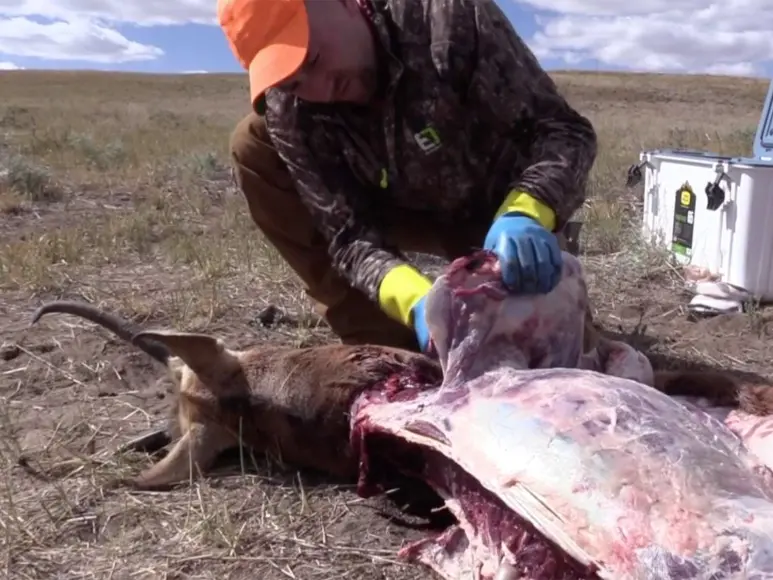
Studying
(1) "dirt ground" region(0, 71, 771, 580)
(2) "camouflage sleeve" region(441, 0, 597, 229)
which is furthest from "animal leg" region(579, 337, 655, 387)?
(1) "dirt ground" region(0, 71, 771, 580)

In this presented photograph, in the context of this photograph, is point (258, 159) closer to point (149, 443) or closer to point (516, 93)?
point (516, 93)

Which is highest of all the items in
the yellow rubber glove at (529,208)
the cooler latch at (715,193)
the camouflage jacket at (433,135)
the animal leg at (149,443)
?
the camouflage jacket at (433,135)

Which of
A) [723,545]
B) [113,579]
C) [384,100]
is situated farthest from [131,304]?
[723,545]

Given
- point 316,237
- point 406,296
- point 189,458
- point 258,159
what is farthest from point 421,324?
point 258,159

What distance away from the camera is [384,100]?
11.1 ft

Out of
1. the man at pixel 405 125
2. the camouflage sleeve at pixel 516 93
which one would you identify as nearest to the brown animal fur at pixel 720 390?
the man at pixel 405 125

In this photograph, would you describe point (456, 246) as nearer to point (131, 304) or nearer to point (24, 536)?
point (131, 304)

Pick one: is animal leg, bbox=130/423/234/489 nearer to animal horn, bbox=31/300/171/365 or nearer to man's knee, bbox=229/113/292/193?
animal horn, bbox=31/300/171/365

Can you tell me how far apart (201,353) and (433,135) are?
1.15 m

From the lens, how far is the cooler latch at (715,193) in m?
4.64

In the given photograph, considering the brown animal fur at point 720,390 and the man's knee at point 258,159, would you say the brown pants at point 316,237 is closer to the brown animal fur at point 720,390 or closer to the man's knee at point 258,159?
the man's knee at point 258,159

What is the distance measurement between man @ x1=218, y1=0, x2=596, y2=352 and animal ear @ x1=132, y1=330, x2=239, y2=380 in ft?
1.74

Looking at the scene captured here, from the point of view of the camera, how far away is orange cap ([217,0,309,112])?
2.92m

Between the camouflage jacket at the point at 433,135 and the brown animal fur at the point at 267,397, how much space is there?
0.39 metres
